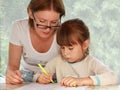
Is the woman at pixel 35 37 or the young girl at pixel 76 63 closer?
the young girl at pixel 76 63

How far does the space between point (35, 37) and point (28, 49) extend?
0.07m

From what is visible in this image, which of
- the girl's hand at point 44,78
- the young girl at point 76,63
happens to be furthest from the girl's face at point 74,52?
the girl's hand at point 44,78

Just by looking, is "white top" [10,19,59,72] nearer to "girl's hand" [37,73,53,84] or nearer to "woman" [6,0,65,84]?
"woman" [6,0,65,84]

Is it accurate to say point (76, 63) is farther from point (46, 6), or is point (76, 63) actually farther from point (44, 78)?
point (46, 6)

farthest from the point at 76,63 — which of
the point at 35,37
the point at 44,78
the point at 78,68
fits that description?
the point at 35,37

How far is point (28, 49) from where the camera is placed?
1386 millimetres

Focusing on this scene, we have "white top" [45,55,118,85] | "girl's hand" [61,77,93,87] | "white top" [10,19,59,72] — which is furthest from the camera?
"white top" [10,19,59,72]

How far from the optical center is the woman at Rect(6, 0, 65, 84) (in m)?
1.28

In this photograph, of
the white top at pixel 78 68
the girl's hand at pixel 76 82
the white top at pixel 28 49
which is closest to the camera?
the girl's hand at pixel 76 82

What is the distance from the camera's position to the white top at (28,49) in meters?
1.38

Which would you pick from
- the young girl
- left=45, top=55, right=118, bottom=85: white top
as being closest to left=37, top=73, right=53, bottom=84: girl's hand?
the young girl

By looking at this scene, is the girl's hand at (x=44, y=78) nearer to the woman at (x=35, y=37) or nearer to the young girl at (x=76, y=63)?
the young girl at (x=76, y=63)

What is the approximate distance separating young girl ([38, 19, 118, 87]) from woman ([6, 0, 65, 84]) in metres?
0.08

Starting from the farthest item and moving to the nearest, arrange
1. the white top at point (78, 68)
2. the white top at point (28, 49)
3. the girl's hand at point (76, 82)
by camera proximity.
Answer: the white top at point (28, 49) → the white top at point (78, 68) → the girl's hand at point (76, 82)
